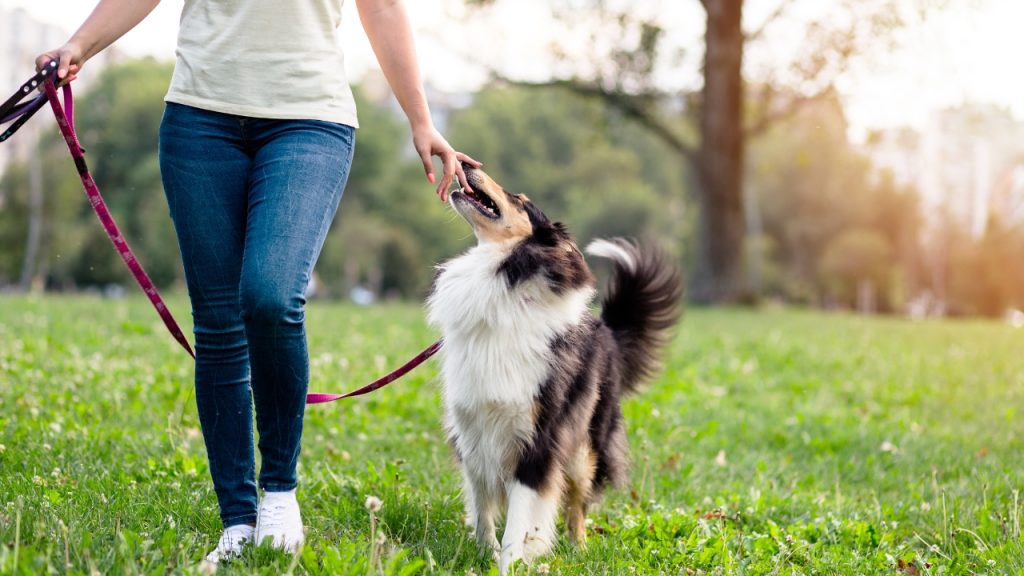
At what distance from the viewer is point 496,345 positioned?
3420 millimetres

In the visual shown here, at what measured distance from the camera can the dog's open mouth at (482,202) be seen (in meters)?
3.53

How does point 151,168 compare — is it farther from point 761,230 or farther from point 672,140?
point 761,230

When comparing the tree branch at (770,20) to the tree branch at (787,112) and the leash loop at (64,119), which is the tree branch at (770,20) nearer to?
the tree branch at (787,112)

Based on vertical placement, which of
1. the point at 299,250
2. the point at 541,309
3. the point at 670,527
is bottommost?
the point at 670,527

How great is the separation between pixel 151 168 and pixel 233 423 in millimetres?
40731

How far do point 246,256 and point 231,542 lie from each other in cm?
91

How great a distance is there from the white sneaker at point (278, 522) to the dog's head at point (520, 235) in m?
1.08

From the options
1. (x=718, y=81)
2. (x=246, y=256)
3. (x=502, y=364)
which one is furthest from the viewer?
(x=718, y=81)

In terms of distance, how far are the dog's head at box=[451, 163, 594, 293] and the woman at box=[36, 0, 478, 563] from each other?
622 mm

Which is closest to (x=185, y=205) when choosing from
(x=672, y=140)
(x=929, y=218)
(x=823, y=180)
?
(x=672, y=140)

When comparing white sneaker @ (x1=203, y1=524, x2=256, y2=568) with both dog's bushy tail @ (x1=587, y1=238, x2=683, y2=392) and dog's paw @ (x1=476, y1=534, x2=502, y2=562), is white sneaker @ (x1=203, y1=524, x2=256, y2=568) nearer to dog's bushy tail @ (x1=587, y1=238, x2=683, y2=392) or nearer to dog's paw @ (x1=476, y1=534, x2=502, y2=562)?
dog's paw @ (x1=476, y1=534, x2=502, y2=562)

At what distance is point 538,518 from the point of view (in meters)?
3.48

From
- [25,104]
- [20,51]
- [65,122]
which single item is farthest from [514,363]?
[20,51]

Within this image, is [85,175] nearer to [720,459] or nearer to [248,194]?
[248,194]
